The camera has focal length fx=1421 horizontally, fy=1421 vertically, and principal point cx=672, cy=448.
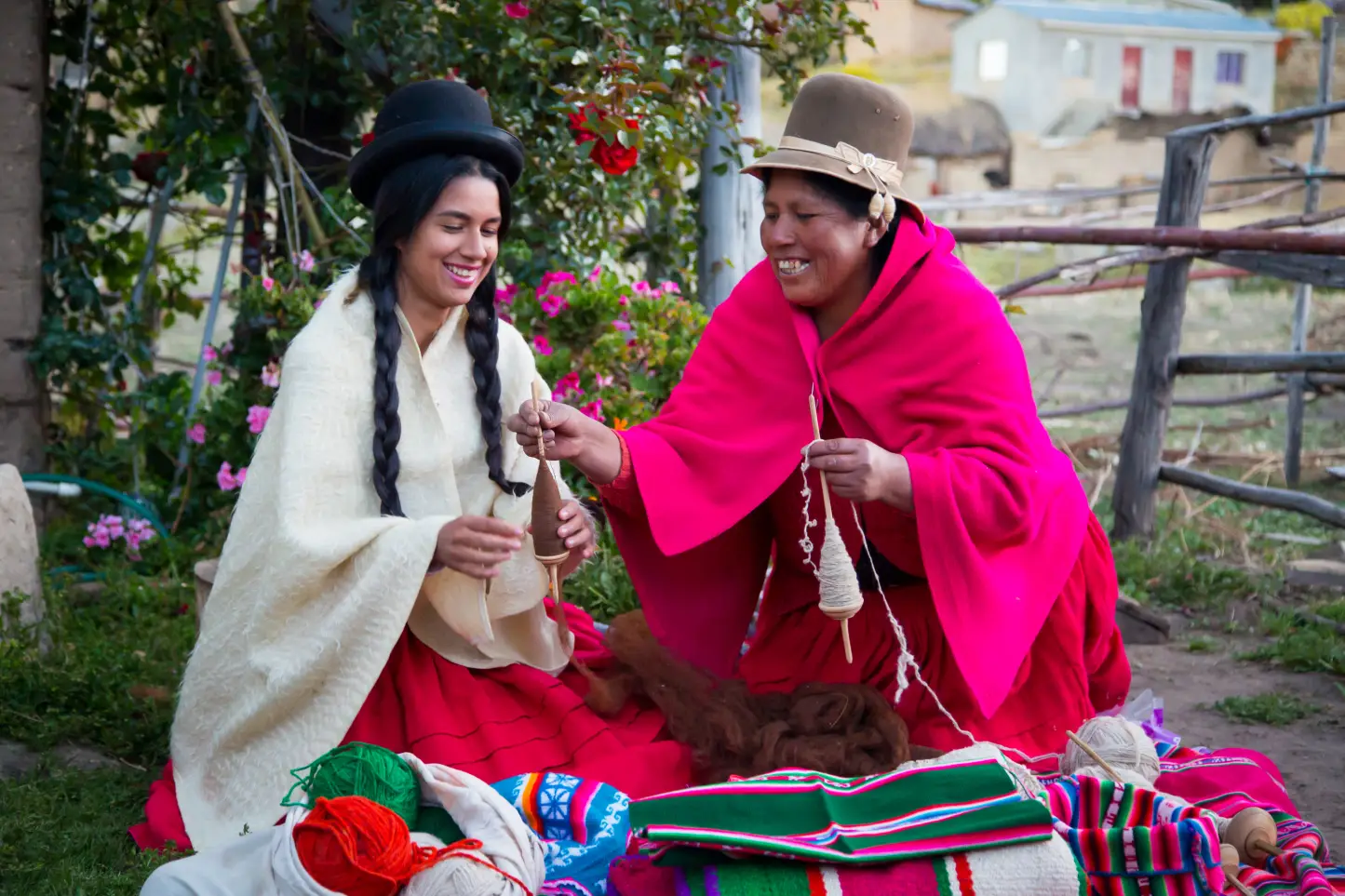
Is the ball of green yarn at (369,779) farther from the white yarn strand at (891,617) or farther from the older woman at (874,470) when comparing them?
the white yarn strand at (891,617)

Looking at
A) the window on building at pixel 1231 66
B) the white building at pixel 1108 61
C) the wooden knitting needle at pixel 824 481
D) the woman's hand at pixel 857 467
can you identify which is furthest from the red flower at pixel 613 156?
the window on building at pixel 1231 66

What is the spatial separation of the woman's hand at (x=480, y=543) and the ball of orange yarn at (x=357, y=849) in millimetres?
565

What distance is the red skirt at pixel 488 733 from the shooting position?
10.6 ft

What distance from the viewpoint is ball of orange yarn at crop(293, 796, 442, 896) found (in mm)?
2562

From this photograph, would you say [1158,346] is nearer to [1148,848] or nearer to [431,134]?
[1148,848]

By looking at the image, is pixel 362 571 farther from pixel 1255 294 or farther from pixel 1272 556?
pixel 1255 294

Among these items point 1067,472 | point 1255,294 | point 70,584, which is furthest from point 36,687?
point 1255,294

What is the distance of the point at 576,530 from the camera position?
319 cm

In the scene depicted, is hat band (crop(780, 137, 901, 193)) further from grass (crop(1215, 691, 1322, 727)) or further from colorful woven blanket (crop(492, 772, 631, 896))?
grass (crop(1215, 691, 1322, 727))

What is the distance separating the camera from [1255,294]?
14.9 meters

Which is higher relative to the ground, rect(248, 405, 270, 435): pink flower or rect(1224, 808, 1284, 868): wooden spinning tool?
rect(248, 405, 270, 435): pink flower

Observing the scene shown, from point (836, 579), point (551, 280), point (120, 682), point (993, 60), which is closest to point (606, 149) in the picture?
point (551, 280)

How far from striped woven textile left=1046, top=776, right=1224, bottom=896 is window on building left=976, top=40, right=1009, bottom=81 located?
A: 2259 centimetres

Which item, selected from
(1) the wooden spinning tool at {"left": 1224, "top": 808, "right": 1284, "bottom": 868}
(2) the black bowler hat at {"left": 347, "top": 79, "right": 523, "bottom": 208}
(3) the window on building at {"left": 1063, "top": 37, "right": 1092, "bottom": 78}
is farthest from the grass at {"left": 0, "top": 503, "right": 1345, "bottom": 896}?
(3) the window on building at {"left": 1063, "top": 37, "right": 1092, "bottom": 78}
